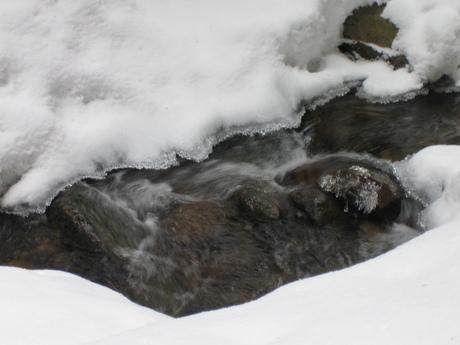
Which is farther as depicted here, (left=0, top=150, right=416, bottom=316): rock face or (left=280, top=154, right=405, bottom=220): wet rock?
(left=280, top=154, right=405, bottom=220): wet rock

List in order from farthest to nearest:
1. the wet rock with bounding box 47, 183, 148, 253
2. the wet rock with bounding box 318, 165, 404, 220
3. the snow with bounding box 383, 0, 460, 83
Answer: the snow with bounding box 383, 0, 460, 83 < the wet rock with bounding box 318, 165, 404, 220 < the wet rock with bounding box 47, 183, 148, 253

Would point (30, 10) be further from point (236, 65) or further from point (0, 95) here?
point (236, 65)

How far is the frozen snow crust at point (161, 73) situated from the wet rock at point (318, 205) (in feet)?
3.42

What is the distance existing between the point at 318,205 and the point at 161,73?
208cm

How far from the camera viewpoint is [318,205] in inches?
166

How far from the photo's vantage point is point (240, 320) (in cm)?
215

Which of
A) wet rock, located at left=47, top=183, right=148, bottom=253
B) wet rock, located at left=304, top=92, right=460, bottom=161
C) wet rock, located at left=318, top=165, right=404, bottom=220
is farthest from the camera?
wet rock, located at left=304, top=92, right=460, bottom=161

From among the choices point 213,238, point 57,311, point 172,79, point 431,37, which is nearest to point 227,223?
point 213,238

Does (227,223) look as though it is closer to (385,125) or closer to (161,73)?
(161,73)

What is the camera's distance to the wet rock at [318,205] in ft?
13.8

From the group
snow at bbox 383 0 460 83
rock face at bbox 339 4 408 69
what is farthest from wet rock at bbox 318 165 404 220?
rock face at bbox 339 4 408 69

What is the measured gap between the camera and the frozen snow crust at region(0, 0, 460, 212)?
4.61 m

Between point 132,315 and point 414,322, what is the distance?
1.25 metres

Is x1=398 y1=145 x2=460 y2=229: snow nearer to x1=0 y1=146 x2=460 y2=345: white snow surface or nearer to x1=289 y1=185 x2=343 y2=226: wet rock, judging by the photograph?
x1=289 y1=185 x2=343 y2=226: wet rock
